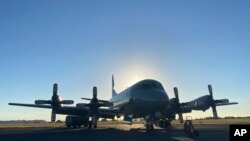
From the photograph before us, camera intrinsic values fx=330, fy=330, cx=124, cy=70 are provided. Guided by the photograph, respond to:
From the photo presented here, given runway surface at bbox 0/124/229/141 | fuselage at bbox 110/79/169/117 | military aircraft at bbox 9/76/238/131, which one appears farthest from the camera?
military aircraft at bbox 9/76/238/131

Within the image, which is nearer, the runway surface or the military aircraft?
the runway surface

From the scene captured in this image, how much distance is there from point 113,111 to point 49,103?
9447 millimetres

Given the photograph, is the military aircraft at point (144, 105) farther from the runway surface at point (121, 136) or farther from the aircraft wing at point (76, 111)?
the runway surface at point (121, 136)

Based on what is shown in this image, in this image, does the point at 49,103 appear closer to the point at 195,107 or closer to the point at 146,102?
the point at 146,102

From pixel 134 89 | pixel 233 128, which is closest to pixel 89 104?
pixel 134 89

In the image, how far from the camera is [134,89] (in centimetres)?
4034

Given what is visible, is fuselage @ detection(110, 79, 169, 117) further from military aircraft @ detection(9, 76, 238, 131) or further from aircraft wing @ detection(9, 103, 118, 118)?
aircraft wing @ detection(9, 103, 118, 118)

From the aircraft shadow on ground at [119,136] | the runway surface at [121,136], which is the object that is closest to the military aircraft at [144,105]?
the runway surface at [121,136]

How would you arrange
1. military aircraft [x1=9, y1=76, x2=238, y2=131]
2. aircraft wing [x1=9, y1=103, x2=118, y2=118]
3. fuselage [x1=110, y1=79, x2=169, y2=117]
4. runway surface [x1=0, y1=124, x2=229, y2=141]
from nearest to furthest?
runway surface [x1=0, y1=124, x2=229, y2=141], fuselage [x1=110, y1=79, x2=169, y2=117], military aircraft [x1=9, y1=76, x2=238, y2=131], aircraft wing [x1=9, y1=103, x2=118, y2=118]

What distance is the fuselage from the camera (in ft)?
117

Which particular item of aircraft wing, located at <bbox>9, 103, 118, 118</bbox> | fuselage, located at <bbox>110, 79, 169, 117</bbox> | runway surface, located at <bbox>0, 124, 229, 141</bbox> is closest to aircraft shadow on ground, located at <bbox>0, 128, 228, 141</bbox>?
runway surface, located at <bbox>0, 124, 229, 141</bbox>

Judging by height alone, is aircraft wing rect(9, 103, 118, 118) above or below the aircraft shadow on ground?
above

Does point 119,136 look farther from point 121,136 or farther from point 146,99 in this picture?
point 146,99

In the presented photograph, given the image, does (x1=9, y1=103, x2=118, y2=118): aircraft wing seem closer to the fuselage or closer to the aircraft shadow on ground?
the fuselage
